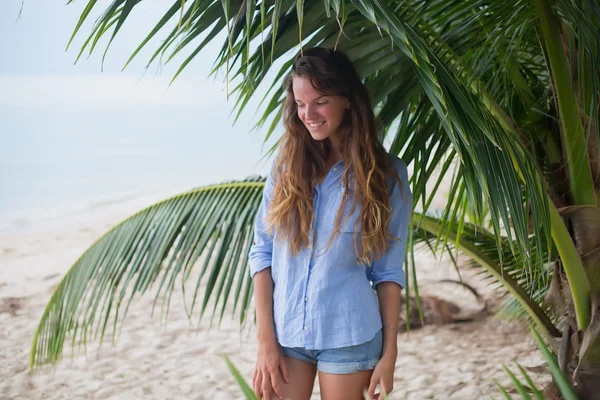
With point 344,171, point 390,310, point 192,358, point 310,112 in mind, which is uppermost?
point 310,112

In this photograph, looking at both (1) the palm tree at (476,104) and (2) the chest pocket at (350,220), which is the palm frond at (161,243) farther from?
(2) the chest pocket at (350,220)

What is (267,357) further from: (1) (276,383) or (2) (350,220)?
(2) (350,220)

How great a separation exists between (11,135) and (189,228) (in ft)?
44.4

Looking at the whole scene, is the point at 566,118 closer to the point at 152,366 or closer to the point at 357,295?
the point at 357,295

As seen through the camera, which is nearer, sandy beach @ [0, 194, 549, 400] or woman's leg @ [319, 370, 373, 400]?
woman's leg @ [319, 370, 373, 400]

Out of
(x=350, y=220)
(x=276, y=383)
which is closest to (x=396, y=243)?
(x=350, y=220)

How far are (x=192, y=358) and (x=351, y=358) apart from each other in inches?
108

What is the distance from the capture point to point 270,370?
1193 millimetres

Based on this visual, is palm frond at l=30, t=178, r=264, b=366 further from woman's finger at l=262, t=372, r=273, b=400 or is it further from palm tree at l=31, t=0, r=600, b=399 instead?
woman's finger at l=262, t=372, r=273, b=400

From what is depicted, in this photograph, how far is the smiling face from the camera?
1.20m

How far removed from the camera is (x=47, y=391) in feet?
11.0

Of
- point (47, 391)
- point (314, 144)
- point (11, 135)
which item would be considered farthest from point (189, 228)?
point (11, 135)

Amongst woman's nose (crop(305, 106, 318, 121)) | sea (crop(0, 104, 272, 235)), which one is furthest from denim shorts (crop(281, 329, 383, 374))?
sea (crop(0, 104, 272, 235))

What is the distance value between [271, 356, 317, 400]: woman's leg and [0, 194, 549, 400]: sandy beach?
5.52 feet
